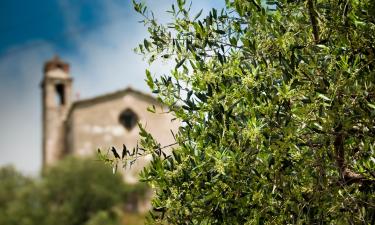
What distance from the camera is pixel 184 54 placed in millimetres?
9500

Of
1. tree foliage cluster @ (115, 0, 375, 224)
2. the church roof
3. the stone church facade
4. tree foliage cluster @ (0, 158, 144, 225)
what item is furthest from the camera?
the church roof

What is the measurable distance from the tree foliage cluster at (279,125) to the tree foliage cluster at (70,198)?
4622 cm

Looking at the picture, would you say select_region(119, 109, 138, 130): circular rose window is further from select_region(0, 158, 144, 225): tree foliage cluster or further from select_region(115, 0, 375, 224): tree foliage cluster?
select_region(115, 0, 375, 224): tree foliage cluster

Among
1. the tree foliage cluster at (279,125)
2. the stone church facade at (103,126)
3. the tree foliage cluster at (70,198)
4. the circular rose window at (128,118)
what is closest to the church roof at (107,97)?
the stone church facade at (103,126)

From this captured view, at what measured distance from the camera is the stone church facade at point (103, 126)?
2628 inches

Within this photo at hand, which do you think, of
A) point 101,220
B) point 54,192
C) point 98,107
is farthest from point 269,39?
point 98,107

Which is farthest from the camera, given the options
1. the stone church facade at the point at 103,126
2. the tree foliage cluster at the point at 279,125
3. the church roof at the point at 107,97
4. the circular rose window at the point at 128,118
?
the circular rose window at the point at 128,118

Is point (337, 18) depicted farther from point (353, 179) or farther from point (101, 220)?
point (101, 220)

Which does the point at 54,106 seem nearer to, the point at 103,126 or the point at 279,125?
the point at 103,126

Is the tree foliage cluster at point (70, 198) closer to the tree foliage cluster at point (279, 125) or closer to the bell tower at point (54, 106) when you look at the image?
the bell tower at point (54, 106)

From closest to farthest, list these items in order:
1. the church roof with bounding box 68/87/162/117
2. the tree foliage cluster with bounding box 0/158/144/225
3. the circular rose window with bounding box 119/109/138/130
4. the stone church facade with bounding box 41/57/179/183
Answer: the tree foliage cluster with bounding box 0/158/144/225 → the stone church facade with bounding box 41/57/179/183 → the church roof with bounding box 68/87/162/117 → the circular rose window with bounding box 119/109/138/130

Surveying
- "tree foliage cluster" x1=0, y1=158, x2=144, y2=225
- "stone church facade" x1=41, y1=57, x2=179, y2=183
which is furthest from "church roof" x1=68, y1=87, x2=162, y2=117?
"tree foliage cluster" x1=0, y1=158, x2=144, y2=225

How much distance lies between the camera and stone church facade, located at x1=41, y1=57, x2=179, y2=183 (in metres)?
66.8

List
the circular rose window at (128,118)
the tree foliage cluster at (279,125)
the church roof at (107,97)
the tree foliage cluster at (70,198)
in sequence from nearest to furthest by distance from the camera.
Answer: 1. the tree foliage cluster at (279,125)
2. the tree foliage cluster at (70,198)
3. the church roof at (107,97)
4. the circular rose window at (128,118)
